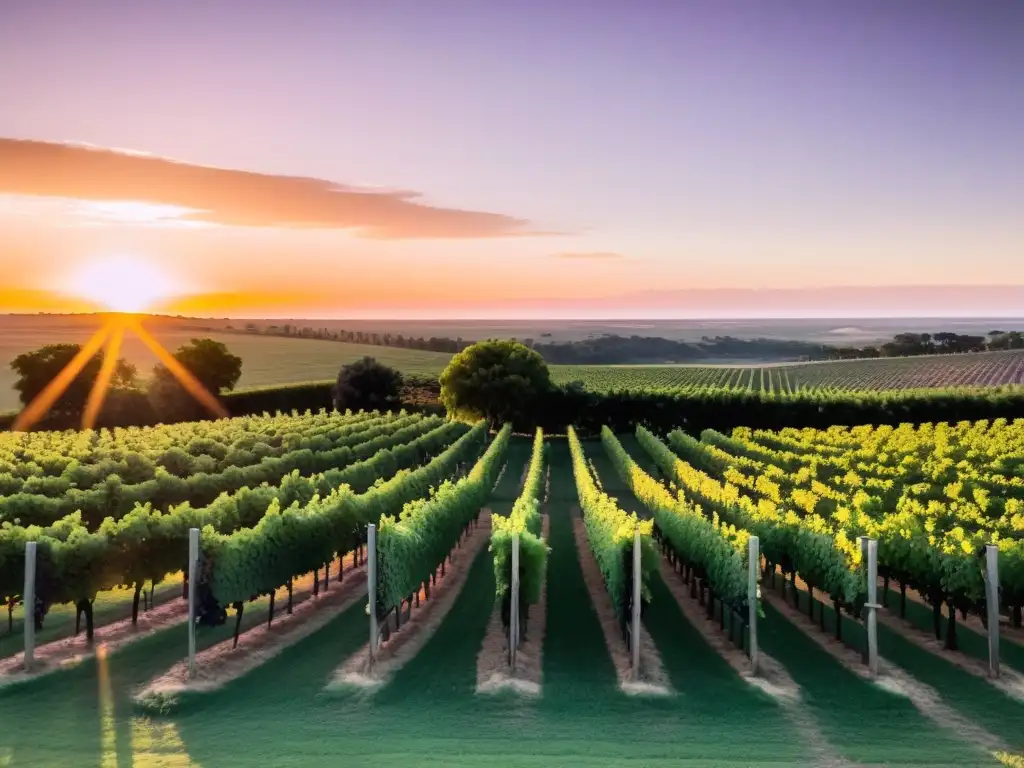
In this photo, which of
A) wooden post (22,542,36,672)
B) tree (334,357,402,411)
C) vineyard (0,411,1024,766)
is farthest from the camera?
tree (334,357,402,411)

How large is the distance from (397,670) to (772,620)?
25.7 ft

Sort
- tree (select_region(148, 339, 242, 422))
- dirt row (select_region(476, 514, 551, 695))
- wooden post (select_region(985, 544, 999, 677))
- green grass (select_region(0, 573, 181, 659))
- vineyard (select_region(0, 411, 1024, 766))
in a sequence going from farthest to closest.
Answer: tree (select_region(148, 339, 242, 422)) → green grass (select_region(0, 573, 181, 659)) → wooden post (select_region(985, 544, 999, 677)) → dirt row (select_region(476, 514, 551, 695)) → vineyard (select_region(0, 411, 1024, 766))

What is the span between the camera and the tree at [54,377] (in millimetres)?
74625

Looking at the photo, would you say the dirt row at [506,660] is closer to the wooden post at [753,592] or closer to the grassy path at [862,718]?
the wooden post at [753,592]

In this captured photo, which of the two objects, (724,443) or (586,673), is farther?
(724,443)

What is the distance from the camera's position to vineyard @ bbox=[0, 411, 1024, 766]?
473 inches

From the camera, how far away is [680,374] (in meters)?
125

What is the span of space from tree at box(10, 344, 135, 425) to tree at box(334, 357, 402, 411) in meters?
18.1

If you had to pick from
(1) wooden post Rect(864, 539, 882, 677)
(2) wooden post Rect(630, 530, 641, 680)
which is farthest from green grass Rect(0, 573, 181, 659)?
(1) wooden post Rect(864, 539, 882, 677)

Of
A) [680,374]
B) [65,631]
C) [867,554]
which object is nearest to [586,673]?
[867,554]

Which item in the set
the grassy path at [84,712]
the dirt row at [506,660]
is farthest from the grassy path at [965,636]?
the grassy path at [84,712]

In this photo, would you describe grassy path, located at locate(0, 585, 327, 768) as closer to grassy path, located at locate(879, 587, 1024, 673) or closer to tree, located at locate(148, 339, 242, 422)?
grassy path, located at locate(879, 587, 1024, 673)

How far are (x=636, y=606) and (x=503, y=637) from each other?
332 cm

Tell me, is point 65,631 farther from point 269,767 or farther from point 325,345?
point 325,345
